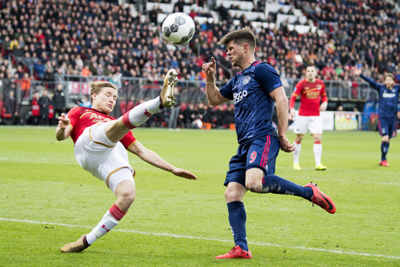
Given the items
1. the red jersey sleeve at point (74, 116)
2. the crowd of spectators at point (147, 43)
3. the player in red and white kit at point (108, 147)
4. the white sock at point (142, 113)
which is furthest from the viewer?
the crowd of spectators at point (147, 43)

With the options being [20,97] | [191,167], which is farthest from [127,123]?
[20,97]

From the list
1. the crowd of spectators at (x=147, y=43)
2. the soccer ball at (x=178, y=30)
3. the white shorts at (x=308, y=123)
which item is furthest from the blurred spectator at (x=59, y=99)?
the soccer ball at (x=178, y=30)

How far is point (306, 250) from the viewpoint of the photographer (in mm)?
6273

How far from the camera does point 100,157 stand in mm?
5789

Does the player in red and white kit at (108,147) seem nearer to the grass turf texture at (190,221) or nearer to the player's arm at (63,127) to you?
the player's arm at (63,127)

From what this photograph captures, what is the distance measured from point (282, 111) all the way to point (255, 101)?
278mm

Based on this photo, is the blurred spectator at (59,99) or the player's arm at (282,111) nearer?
the player's arm at (282,111)

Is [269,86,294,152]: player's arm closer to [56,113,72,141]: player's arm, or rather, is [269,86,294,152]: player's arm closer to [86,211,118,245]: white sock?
[86,211,118,245]: white sock

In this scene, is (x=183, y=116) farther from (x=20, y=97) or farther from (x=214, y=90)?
(x=214, y=90)

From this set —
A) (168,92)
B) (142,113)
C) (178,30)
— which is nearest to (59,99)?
(178,30)

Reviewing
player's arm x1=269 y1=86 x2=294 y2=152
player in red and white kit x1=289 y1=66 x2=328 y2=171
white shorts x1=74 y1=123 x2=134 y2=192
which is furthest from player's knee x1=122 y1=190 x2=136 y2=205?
player in red and white kit x1=289 y1=66 x2=328 y2=171

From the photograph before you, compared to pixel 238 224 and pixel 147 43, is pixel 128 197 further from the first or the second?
pixel 147 43

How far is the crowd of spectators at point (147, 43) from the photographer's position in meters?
33.1

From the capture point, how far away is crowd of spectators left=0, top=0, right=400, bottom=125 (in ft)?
109
